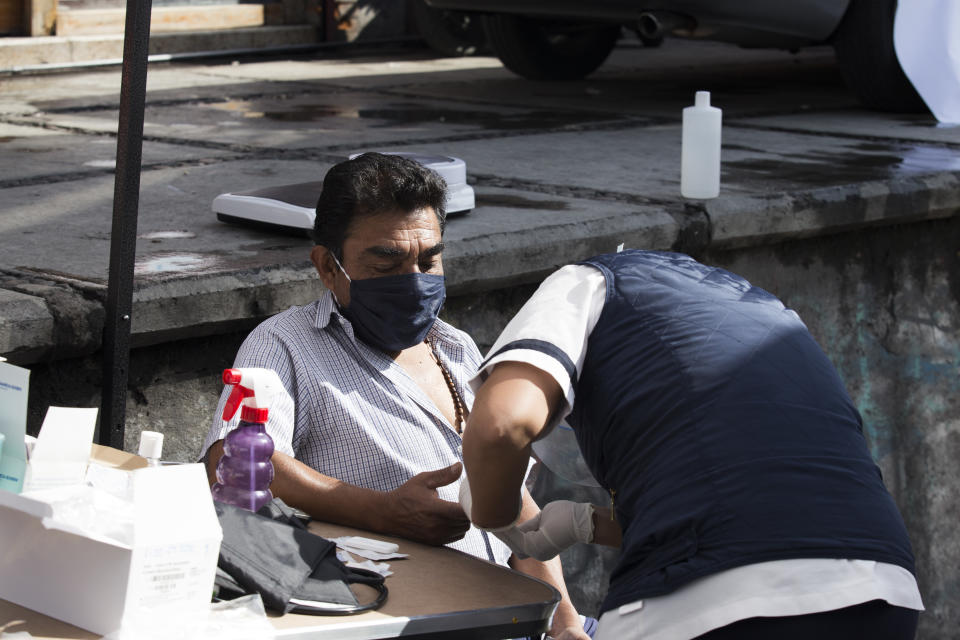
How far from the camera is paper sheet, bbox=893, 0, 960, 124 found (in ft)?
19.4

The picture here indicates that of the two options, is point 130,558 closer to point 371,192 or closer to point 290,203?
point 371,192

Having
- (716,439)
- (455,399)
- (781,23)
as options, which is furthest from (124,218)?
(781,23)

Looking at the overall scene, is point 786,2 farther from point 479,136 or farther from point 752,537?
point 752,537

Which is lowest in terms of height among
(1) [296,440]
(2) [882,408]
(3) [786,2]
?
(2) [882,408]

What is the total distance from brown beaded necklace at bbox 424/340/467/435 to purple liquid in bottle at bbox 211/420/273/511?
25.5 inches

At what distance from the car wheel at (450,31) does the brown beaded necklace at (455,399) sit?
707 centimetres

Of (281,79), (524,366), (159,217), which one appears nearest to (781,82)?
(281,79)

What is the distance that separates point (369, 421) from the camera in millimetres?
2615

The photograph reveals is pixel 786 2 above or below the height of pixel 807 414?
above

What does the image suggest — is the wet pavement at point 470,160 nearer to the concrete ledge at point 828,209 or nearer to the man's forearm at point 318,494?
the concrete ledge at point 828,209

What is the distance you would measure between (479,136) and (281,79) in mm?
2734

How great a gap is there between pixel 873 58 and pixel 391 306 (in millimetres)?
4724

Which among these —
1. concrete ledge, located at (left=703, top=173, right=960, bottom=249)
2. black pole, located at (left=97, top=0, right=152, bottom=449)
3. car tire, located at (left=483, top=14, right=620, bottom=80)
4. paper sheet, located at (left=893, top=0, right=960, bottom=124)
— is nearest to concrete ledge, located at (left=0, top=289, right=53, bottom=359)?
black pole, located at (left=97, top=0, right=152, bottom=449)

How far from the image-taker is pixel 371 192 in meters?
2.63
